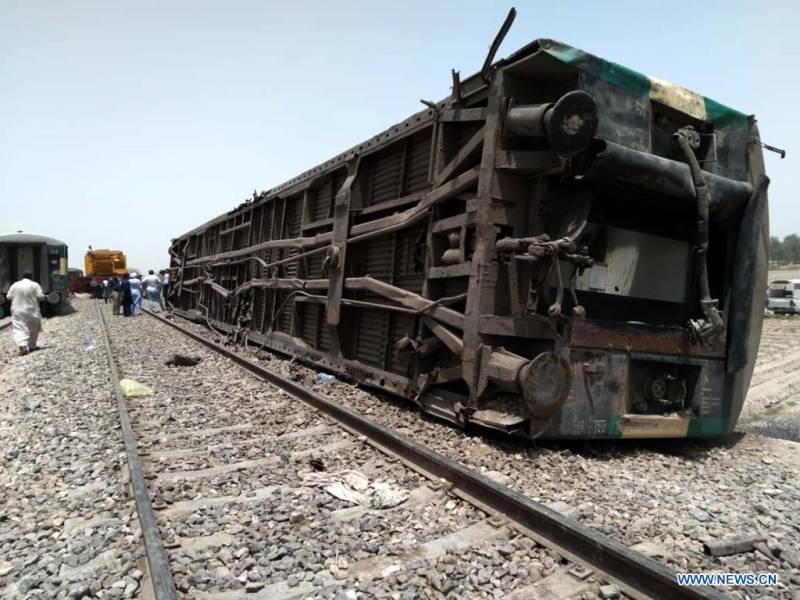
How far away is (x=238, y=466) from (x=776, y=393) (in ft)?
30.6

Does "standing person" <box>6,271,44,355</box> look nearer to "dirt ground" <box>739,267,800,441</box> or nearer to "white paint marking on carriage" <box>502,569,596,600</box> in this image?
"white paint marking on carriage" <box>502,569,596,600</box>

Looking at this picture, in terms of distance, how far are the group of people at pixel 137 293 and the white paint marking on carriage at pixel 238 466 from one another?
1818cm

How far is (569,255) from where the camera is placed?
14.4 ft

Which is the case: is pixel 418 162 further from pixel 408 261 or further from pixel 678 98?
pixel 678 98

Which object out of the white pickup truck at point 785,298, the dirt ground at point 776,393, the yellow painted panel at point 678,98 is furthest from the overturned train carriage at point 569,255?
the white pickup truck at point 785,298

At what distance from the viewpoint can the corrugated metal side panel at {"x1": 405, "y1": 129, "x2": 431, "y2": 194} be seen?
6.02 m

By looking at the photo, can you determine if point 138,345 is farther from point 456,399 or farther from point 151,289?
point 151,289

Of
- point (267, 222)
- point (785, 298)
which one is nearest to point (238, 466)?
point (267, 222)

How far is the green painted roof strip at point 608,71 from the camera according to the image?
14.3 ft

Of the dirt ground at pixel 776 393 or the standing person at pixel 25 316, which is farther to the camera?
the standing person at pixel 25 316

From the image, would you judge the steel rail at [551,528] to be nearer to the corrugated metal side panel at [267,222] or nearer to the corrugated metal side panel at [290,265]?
the corrugated metal side panel at [290,265]

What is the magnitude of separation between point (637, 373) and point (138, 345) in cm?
976

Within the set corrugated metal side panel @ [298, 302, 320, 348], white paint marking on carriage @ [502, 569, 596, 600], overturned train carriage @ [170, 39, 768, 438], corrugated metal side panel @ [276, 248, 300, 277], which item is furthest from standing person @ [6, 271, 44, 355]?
white paint marking on carriage @ [502, 569, 596, 600]

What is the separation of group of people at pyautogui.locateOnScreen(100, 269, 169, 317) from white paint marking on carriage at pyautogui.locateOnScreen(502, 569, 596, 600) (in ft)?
67.2
